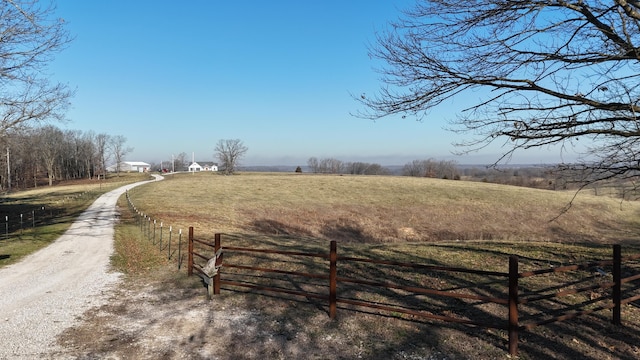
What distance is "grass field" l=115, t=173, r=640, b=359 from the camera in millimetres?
5855

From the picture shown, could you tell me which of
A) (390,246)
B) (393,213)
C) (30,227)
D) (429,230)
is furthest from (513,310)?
(393,213)

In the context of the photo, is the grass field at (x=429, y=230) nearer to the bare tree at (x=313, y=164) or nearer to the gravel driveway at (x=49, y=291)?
the gravel driveway at (x=49, y=291)

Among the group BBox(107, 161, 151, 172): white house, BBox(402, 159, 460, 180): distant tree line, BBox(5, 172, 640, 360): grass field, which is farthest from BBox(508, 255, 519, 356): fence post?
BBox(107, 161, 151, 172): white house

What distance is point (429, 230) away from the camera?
30406 millimetres

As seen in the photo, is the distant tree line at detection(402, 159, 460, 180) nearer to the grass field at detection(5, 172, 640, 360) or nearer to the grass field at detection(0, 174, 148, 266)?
the grass field at detection(5, 172, 640, 360)

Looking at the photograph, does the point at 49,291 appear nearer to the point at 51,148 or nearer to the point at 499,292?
the point at 499,292

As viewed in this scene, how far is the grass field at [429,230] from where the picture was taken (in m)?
5.86

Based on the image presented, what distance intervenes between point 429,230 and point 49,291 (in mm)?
26269

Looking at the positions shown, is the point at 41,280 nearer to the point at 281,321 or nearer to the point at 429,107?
the point at 281,321

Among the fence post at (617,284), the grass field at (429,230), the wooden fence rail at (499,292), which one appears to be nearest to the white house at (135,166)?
the grass field at (429,230)

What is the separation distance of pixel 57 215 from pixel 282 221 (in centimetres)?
1639

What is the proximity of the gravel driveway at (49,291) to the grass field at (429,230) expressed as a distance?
1.76 m

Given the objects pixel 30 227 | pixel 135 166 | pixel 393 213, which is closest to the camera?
pixel 30 227

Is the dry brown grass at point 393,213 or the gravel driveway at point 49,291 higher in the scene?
the gravel driveway at point 49,291
